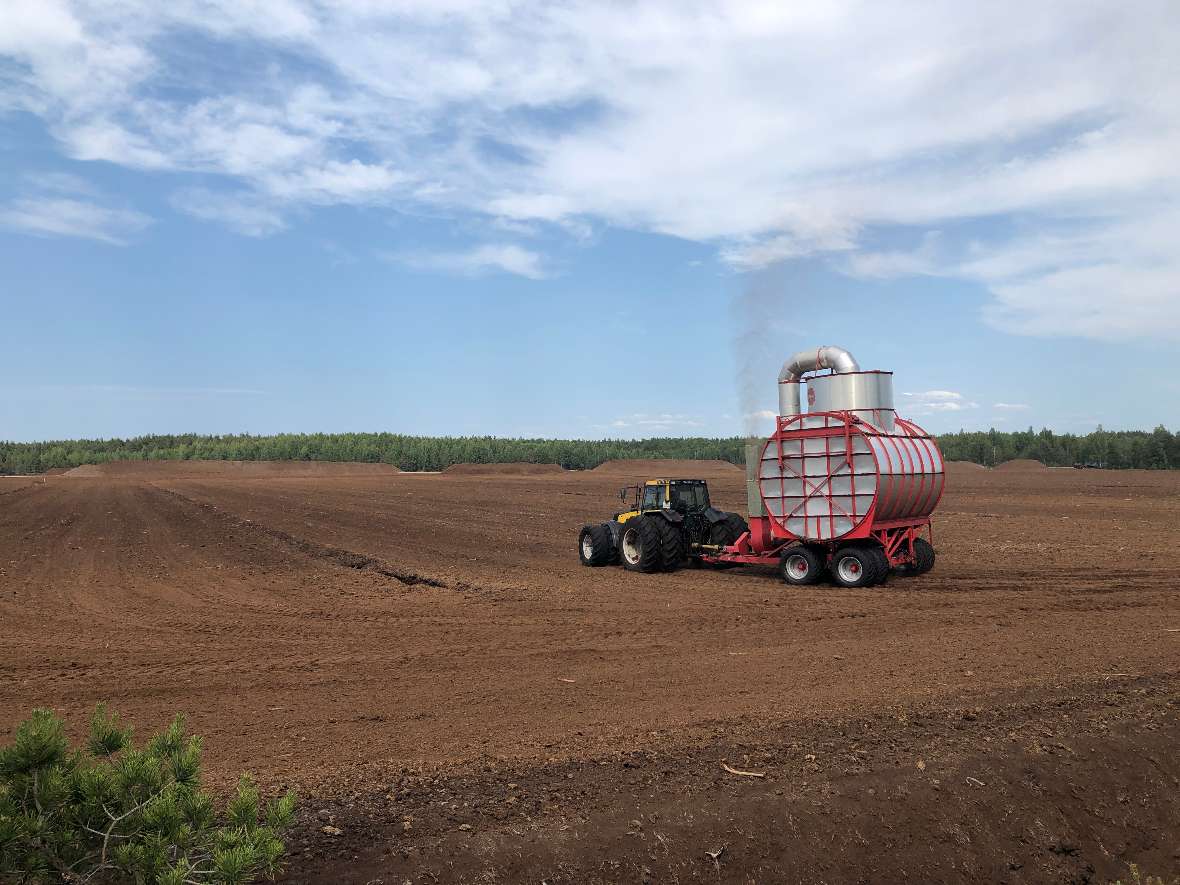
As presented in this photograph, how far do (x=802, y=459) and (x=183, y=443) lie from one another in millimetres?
146085

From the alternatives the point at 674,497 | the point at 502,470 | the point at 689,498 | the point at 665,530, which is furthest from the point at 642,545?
the point at 502,470

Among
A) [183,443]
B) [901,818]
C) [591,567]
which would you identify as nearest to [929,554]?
[591,567]

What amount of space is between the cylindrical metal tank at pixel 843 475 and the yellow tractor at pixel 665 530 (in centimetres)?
193

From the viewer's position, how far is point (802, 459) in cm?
1827

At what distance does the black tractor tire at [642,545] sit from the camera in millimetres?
19969

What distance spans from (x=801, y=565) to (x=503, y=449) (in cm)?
9826

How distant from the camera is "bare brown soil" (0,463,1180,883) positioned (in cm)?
621

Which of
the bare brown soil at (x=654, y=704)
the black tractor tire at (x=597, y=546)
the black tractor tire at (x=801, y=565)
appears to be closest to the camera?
the bare brown soil at (x=654, y=704)

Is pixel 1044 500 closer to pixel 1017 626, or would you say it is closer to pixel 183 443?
pixel 1017 626

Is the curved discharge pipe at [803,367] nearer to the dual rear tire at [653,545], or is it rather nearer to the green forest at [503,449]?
the dual rear tire at [653,545]

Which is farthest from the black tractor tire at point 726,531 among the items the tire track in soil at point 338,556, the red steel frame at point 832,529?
the tire track in soil at point 338,556

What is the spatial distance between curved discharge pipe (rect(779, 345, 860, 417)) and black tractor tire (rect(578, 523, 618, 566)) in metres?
4.89

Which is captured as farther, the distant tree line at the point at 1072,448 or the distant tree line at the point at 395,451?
the distant tree line at the point at 395,451

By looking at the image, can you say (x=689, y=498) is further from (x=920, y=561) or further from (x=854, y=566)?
(x=920, y=561)
